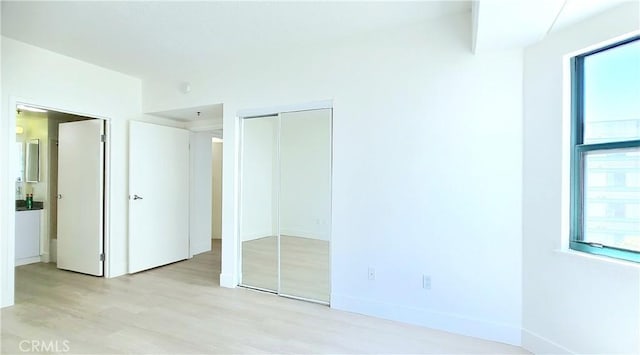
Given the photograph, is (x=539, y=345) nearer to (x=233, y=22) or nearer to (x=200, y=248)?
(x=233, y=22)

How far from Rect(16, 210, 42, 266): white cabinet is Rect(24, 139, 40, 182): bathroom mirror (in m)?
0.59

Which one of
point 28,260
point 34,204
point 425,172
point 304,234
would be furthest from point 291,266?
point 34,204

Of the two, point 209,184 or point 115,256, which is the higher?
point 209,184

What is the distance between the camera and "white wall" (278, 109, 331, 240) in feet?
11.2

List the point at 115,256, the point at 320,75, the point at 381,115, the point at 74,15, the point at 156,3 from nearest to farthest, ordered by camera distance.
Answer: the point at 156,3
the point at 74,15
the point at 381,115
the point at 320,75
the point at 115,256

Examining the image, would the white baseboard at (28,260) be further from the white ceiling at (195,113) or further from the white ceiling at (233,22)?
the white ceiling at (233,22)

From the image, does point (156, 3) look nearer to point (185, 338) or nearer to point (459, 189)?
point (185, 338)

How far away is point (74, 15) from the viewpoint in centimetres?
281

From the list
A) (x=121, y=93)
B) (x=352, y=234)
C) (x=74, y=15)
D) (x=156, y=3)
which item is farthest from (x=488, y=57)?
(x=121, y=93)

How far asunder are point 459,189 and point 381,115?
0.94m

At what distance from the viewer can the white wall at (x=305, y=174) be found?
11.2ft

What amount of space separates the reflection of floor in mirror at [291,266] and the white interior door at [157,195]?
1.53m

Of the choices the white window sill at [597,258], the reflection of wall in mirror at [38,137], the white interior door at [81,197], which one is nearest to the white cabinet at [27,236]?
the reflection of wall in mirror at [38,137]

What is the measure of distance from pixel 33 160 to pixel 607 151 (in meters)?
7.04
